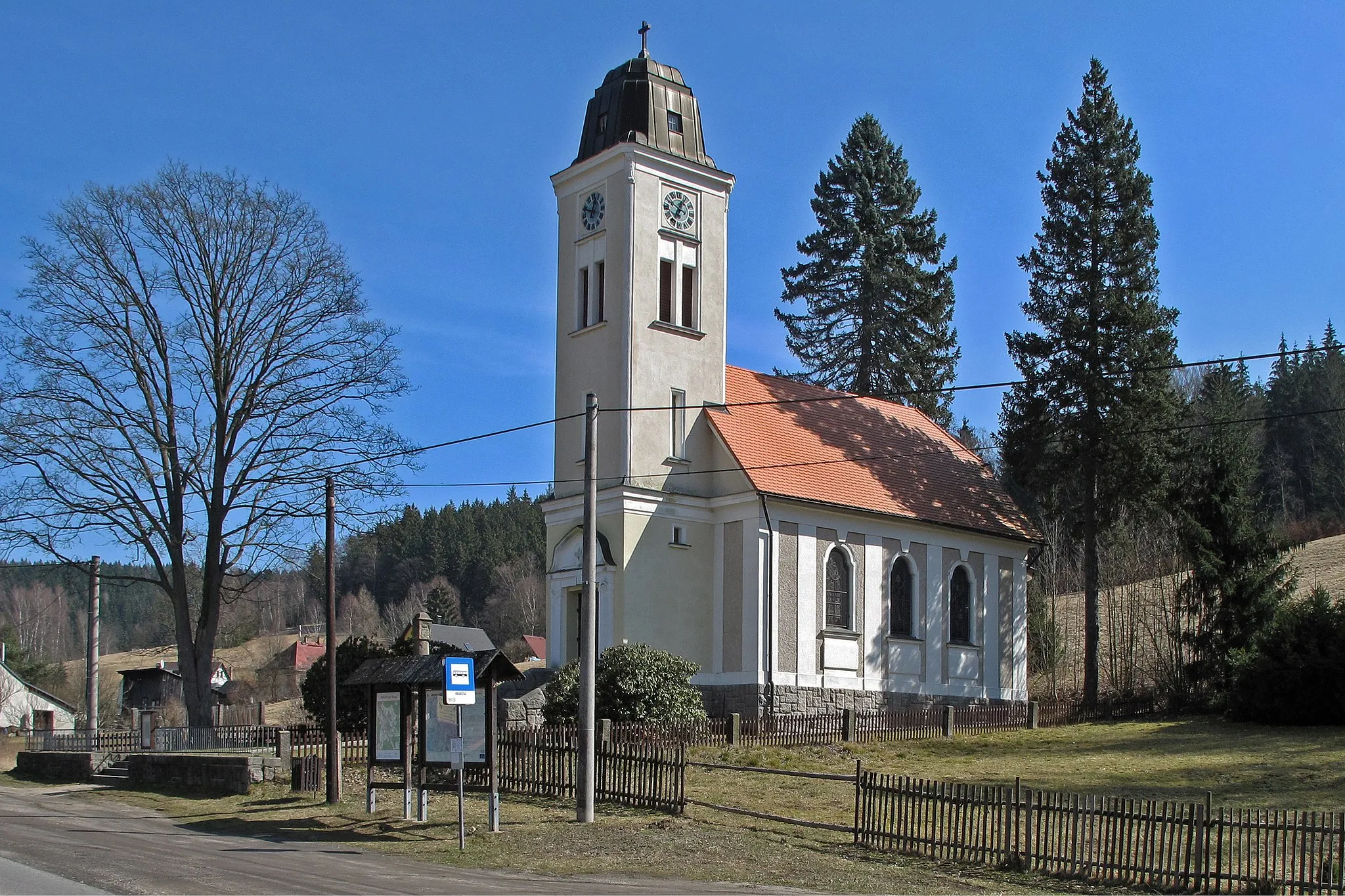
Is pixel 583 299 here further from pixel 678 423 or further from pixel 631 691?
pixel 631 691

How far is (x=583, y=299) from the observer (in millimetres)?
37281

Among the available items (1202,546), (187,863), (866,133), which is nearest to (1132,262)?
(1202,546)

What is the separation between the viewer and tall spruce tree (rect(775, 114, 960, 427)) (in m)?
57.7

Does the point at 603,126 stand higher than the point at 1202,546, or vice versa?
the point at 603,126

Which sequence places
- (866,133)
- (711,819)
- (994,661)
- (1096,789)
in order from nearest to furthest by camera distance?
(711,819), (1096,789), (994,661), (866,133)

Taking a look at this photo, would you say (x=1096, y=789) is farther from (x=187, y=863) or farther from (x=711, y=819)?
(x=187, y=863)

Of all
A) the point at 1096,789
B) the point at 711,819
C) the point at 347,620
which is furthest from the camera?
the point at 347,620

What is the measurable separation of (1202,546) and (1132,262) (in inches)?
364

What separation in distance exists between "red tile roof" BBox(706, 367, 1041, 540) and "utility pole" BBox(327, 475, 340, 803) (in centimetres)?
1312

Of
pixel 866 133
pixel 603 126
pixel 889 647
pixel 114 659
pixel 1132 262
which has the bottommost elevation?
pixel 114 659

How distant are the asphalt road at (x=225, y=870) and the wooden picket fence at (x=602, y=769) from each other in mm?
4603

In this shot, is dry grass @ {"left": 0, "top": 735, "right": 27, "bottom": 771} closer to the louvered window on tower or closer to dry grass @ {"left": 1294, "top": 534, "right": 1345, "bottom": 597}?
the louvered window on tower

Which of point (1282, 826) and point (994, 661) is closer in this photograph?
point (1282, 826)

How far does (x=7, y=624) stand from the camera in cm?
9806
